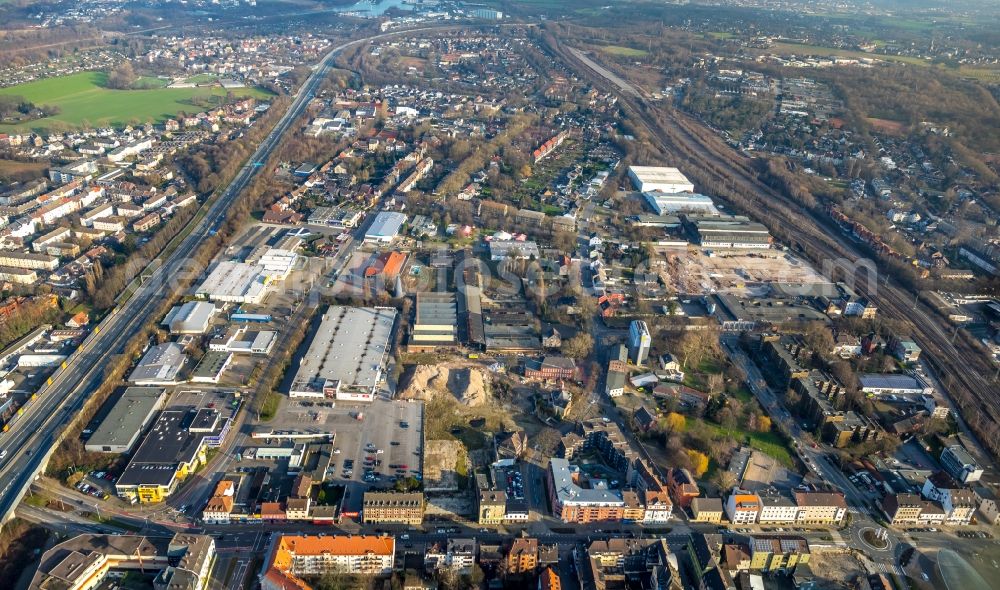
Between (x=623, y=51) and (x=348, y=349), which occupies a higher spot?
(x=623, y=51)

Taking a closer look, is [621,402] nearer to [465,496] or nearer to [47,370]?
[465,496]

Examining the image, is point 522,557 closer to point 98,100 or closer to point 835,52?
point 98,100

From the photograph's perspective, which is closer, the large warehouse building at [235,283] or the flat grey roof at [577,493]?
the flat grey roof at [577,493]

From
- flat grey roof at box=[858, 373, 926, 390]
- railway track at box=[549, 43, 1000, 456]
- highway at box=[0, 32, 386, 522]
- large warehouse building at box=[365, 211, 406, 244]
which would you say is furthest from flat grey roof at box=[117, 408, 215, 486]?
railway track at box=[549, 43, 1000, 456]

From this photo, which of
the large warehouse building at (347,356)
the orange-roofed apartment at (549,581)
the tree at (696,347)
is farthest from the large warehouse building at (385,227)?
the orange-roofed apartment at (549,581)

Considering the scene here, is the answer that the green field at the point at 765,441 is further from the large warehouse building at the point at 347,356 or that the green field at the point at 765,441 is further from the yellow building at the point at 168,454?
the yellow building at the point at 168,454

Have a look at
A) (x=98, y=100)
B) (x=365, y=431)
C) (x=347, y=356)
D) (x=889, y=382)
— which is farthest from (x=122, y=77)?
(x=889, y=382)
